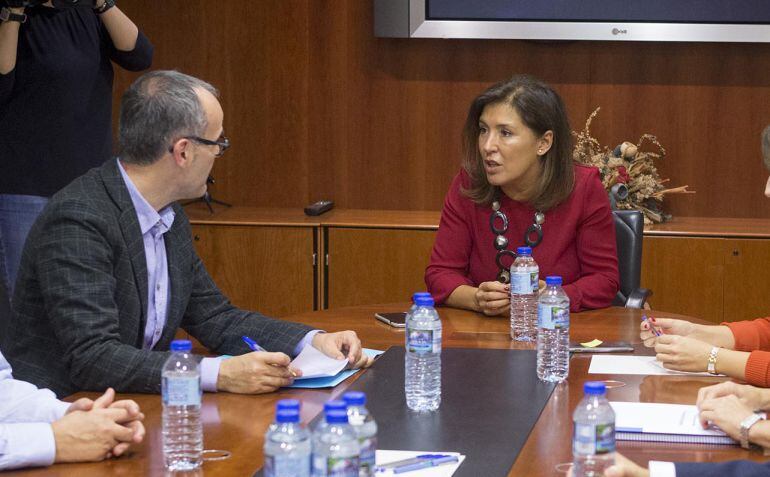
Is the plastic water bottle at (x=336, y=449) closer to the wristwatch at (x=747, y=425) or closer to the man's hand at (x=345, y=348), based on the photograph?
the wristwatch at (x=747, y=425)

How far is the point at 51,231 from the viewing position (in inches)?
90.8

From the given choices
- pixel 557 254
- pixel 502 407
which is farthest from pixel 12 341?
pixel 557 254

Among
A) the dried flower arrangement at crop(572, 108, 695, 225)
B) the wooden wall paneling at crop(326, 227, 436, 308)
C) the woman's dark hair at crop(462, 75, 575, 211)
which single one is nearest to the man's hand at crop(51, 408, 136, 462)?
the woman's dark hair at crop(462, 75, 575, 211)

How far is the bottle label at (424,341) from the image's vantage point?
208 centimetres

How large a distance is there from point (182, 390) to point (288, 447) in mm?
439

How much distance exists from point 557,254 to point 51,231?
61.6 inches

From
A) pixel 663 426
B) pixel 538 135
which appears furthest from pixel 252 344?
pixel 538 135

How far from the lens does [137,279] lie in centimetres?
239

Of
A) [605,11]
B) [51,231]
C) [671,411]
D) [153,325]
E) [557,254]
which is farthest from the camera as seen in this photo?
[605,11]

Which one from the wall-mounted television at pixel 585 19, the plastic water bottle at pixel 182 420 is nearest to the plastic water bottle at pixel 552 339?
the plastic water bottle at pixel 182 420

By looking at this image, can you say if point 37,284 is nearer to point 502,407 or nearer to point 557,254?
point 502,407

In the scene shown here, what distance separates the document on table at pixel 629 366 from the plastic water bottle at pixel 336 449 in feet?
3.62

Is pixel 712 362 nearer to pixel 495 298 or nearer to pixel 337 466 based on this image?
pixel 495 298

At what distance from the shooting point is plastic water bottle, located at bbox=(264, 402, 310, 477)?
141cm
